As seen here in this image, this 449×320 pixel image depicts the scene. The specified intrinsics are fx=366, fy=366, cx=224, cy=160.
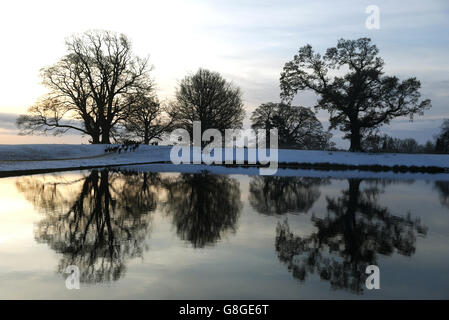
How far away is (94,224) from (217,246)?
4.02 metres

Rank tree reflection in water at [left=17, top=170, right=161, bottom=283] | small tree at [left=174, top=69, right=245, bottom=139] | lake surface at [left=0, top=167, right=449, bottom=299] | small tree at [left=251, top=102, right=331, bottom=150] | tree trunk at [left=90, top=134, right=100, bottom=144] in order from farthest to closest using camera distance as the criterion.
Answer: small tree at [left=251, top=102, right=331, bottom=150] < small tree at [left=174, top=69, right=245, bottom=139] < tree trunk at [left=90, top=134, right=100, bottom=144] < tree reflection in water at [left=17, top=170, right=161, bottom=283] < lake surface at [left=0, top=167, right=449, bottom=299]

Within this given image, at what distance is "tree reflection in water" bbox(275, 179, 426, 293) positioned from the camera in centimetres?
700

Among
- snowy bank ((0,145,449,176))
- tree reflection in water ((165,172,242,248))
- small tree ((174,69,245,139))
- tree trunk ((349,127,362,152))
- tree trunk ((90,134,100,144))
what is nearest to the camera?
tree reflection in water ((165,172,242,248))

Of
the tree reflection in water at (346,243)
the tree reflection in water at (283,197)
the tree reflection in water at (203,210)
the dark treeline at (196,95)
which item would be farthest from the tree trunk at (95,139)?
the tree reflection in water at (346,243)

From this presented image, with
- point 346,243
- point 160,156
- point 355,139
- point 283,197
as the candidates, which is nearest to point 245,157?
point 160,156

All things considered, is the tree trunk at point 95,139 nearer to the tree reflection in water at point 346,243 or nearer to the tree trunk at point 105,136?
the tree trunk at point 105,136

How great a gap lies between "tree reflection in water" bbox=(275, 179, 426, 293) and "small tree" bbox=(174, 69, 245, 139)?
4983cm

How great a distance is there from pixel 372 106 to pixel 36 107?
45.4 metres

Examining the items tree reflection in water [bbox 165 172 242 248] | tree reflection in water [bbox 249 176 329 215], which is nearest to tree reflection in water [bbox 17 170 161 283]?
tree reflection in water [bbox 165 172 242 248]

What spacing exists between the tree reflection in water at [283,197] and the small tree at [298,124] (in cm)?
5814

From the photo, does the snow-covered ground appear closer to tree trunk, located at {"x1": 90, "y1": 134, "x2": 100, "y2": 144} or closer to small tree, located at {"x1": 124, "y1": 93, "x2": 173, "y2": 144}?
tree trunk, located at {"x1": 90, "y1": 134, "x2": 100, "y2": 144}

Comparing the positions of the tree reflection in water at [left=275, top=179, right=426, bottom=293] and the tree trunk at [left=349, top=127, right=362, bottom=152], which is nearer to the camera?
the tree reflection in water at [left=275, top=179, right=426, bottom=293]

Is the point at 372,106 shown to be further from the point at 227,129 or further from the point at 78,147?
the point at 78,147
